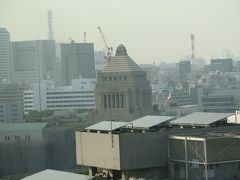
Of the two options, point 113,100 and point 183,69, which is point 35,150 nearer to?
point 113,100

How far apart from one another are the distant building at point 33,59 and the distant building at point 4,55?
26.2 inches

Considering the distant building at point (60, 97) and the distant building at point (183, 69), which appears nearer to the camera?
the distant building at point (60, 97)

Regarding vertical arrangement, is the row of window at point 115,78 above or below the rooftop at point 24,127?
above

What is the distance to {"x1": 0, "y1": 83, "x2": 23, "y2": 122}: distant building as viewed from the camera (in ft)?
209

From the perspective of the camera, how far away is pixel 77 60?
3809 inches

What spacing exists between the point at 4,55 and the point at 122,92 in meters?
54.5

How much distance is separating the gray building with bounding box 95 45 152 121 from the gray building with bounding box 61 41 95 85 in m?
34.8

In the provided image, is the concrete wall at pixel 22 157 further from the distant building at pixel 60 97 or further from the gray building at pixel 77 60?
the gray building at pixel 77 60

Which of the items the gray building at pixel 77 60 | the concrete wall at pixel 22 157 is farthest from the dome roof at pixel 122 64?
the gray building at pixel 77 60

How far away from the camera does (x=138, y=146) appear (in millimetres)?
19219

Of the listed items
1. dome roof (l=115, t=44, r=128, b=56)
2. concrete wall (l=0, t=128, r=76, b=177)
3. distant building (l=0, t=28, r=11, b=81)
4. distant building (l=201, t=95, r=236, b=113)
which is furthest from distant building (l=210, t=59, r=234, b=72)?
concrete wall (l=0, t=128, r=76, b=177)

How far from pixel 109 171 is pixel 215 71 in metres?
97.0

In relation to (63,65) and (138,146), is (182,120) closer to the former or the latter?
(138,146)

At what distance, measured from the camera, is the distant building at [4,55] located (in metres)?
104
